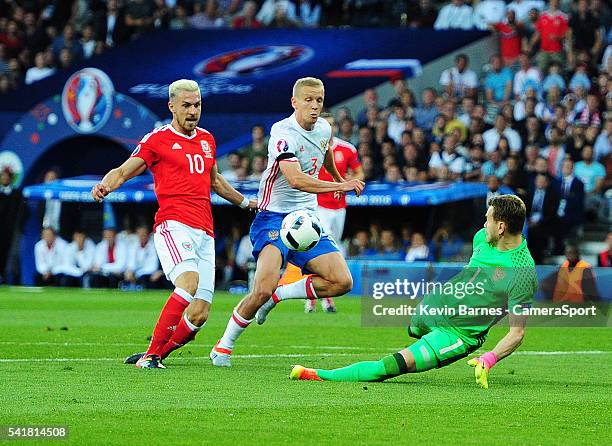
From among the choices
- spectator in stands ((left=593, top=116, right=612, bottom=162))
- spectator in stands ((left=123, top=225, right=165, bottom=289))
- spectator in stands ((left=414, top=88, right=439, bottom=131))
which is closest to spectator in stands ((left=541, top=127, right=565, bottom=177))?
spectator in stands ((left=593, top=116, right=612, bottom=162))

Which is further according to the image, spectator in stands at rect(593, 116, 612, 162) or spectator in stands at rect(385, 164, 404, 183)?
spectator in stands at rect(385, 164, 404, 183)

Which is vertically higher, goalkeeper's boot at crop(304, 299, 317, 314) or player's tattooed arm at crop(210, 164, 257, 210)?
player's tattooed arm at crop(210, 164, 257, 210)

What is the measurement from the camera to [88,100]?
90.3 feet

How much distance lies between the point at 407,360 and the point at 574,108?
49.3ft

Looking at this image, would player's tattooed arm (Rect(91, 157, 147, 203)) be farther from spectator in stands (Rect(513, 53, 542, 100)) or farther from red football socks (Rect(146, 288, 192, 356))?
spectator in stands (Rect(513, 53, 542, 100))

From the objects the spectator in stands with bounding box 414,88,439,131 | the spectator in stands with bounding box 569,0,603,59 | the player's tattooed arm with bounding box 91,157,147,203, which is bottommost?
the player's tattooed arm with bounding box 91,157,147,203

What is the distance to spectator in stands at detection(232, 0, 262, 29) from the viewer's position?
29.4 meters

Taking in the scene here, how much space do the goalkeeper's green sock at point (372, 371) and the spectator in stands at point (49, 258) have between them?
17.1 metres

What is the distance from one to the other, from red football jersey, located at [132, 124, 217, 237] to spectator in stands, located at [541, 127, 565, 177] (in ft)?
41.4

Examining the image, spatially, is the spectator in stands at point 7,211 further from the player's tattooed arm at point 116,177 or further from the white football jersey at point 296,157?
the player's tattooed arm at point 116,177

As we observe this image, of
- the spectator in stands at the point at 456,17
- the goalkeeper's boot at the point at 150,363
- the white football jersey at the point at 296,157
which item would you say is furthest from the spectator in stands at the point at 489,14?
the goalkeeper's boot at the point at 150,363

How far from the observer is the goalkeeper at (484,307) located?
955cm

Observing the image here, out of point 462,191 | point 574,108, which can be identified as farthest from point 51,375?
point 574,108

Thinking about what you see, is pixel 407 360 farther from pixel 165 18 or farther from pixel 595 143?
pixel 165 18
